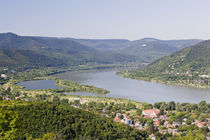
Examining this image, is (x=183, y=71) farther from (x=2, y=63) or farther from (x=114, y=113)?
(x=2, y=63)

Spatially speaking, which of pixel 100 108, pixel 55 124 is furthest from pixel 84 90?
pixel 55 124

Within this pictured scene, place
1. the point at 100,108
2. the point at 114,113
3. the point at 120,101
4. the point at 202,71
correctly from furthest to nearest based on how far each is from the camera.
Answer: the point at 202,71 < the point at 120,101 < the point at 100,108 < the point at 114,113

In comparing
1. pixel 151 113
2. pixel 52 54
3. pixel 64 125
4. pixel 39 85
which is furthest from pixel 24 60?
pixel 64 125

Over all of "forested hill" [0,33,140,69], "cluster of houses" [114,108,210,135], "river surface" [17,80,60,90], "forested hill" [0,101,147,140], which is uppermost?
"forested hill" [0,33,140,69]

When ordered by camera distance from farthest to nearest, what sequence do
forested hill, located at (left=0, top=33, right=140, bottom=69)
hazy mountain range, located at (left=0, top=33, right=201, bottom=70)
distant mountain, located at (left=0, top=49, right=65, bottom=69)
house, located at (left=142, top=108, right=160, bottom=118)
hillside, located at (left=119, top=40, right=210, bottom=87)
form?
1. hazy mountain range, located at (left=0, top=33, right=201, bottom=70)
2. forested hill, located at (left=0, top=33, right=140, bottom=69)
3. distant mountain, located at (left=0, top=49, right=65, bottom=69)
4. hillside, located at (left=119, top=40, right=210, bottom=87)
5. house, located at (left=142, top=108, right=160, bottom=118)

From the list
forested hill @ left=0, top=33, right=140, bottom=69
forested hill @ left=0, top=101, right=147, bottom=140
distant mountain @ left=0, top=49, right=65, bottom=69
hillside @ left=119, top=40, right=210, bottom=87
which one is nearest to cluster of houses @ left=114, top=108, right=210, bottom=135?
forested hill @ left=0, top=101, right=147, bottom=140

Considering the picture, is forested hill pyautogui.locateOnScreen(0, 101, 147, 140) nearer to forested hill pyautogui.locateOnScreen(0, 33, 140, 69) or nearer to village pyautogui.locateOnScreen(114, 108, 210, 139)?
village pyautogui.locateOnScreen(114, 108, 210, 139)

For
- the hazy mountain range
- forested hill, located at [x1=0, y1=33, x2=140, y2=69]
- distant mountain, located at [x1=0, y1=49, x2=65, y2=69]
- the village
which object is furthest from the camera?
the hazy mountain range
